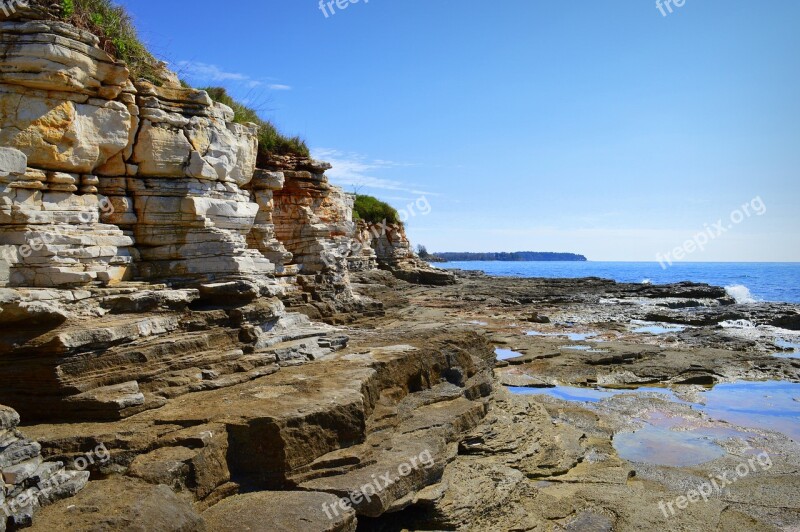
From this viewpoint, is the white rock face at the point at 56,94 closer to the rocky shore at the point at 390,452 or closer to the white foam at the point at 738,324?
the rocky shore at the point at 390,452

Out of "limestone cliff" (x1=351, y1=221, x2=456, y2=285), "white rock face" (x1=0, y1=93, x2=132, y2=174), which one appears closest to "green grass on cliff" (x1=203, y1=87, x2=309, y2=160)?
"white rock face" (x1=0, y1=93, x2=132, y2=174)

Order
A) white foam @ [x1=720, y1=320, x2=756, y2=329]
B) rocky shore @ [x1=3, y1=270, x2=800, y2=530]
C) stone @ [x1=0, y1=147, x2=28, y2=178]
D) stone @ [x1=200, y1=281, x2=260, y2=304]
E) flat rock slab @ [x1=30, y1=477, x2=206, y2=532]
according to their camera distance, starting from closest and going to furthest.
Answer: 1. flat rock slab @ [x1=30, y1=477, x2=206, y2=532]
2. rocky shore @ [x1=3, y1=270, x2=800, y2=530]
3. stone @ [x1=0, y1=147, x2=28, y2=178]
4. stone @ [x1=200, y1=281, x2=260, y2=304]
5. white foam @ [x1=720, y1=320, x2=756, y2=329]

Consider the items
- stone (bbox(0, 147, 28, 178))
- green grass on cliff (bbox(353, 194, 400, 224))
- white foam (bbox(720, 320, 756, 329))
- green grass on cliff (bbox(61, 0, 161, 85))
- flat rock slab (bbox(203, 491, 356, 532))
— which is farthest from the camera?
green grass on cliff (bbox(353, 194, 400, 224))

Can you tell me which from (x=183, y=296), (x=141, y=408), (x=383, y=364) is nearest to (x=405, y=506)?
(x=383, y=364)

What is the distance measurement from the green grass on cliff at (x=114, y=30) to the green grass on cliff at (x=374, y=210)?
33363 millimetres

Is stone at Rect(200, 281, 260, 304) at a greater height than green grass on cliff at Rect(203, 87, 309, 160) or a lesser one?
lesser

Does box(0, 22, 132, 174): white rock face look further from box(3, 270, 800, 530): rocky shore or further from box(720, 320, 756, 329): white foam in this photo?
box(720, 320, 756, 329): white foam

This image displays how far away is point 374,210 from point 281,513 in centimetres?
4008

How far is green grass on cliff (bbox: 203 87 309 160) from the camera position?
14.1m

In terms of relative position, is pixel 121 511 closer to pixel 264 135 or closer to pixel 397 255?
pixel 264 135

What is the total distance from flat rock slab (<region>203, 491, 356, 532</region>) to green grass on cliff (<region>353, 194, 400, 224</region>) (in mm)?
37854

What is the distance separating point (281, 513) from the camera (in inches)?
256

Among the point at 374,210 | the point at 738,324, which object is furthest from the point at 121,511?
the point at 374,210

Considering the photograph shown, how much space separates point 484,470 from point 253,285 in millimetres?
5105
